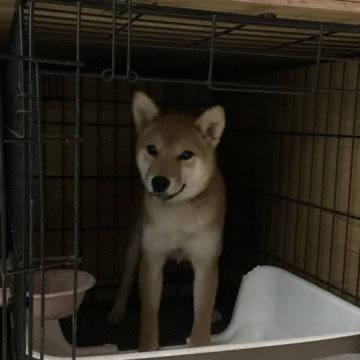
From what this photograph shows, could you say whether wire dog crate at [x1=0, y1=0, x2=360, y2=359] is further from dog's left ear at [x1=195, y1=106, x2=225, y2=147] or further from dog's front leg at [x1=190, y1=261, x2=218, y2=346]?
dog's front leg at [x1=190, y1=261, x2=218, y2=346]

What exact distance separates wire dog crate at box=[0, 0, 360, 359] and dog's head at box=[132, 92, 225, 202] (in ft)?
0.58

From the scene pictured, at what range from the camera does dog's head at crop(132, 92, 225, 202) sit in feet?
4.57

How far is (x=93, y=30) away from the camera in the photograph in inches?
42.0

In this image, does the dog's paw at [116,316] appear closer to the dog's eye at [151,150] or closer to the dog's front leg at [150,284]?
the dog's front leg at [150,284]

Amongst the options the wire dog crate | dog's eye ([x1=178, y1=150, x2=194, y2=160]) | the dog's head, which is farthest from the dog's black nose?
the wire dog crate

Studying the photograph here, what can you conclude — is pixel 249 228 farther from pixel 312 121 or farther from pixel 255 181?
pixel 312 121

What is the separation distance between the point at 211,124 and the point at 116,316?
776 millimetres

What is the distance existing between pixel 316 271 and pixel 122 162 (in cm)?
86

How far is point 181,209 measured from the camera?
1.47 meters

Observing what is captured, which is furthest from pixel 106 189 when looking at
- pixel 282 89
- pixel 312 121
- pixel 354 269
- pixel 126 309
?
pixel 282 89

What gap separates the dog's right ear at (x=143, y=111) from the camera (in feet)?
4.69

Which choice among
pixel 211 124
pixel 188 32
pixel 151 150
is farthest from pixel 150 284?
pixel 188 32

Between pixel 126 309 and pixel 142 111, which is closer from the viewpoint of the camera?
pixel 142 111

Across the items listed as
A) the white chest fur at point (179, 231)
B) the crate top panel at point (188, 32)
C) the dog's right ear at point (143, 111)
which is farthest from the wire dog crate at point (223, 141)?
the white chest fur at point (179, 231)
